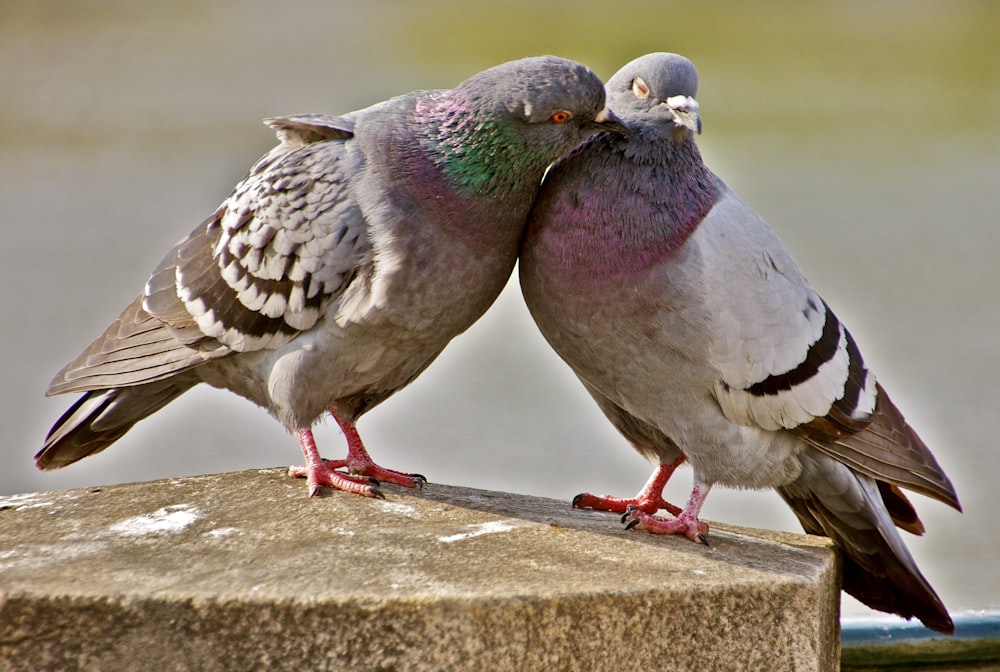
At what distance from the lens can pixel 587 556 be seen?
12.1ft

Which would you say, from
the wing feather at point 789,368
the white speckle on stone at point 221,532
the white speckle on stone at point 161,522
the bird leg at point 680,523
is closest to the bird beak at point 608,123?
the wing feather at point 789,368

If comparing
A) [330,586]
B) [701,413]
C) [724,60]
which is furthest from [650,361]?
[724,60]

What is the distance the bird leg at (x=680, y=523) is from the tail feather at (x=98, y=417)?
5.99ft

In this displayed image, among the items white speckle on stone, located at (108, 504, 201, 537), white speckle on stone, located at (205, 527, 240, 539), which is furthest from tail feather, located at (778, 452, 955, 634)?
white speckle on stone, located at (108, 504, 201, 537)

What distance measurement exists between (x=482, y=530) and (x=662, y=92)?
5.30 feet

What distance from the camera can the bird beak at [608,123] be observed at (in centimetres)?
401

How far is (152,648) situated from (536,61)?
222 cm

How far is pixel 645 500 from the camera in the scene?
15.0 feet

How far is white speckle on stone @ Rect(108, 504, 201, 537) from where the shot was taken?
3.84 metres

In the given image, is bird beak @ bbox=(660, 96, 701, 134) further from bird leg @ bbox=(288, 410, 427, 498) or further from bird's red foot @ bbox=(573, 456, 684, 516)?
bird leg @ bbox=(288, 410, 427, 498)

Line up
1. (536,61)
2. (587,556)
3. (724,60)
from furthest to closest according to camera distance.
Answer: (724,60)
(536,61)
(587,556)

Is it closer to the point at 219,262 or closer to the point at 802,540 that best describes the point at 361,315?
the point at 219,262

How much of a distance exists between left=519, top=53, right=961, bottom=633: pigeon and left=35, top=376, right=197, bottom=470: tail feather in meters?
1.59

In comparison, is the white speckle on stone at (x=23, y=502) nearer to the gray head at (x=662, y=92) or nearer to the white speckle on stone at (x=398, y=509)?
the white speckle on stone at (x=398, y=509)
